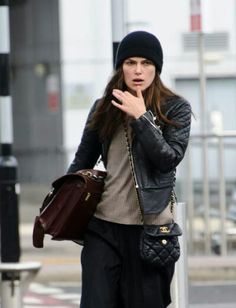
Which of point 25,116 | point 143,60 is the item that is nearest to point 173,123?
point 143,60

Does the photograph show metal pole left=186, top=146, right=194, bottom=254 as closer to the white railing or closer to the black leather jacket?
the white railing

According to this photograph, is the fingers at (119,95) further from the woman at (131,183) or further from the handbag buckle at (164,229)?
the handbag buckle at (164,229)

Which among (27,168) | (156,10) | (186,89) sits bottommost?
(27,168)

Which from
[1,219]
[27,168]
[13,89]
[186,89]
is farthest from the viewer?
[13,89]

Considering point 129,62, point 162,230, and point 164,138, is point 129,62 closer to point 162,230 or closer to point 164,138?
point 164,138

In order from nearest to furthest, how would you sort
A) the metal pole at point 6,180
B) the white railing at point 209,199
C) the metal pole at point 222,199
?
the metal pole at point 6,180
the metal pole at point 222,199
the white railing at point 209,199

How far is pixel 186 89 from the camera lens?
1817 cm

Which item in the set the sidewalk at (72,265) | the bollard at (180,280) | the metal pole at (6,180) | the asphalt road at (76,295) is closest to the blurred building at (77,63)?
the sidewalk at (72,265)

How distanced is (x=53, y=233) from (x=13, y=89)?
16.9 m

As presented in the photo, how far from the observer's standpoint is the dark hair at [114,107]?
4.33 meters

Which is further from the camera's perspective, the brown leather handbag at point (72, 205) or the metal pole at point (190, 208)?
the metal pole at point (190, 208)

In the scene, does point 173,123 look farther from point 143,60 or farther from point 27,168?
point 27,168

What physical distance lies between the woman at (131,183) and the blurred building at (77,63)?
12.8 metres

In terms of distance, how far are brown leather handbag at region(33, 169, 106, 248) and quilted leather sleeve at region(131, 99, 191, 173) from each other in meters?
0.30
